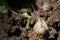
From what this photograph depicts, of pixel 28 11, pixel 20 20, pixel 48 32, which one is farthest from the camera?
pixel 28 11

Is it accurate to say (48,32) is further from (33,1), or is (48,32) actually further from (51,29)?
(33,1)

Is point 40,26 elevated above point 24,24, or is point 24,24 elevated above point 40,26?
point 24,24

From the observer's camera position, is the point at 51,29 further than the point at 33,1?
No

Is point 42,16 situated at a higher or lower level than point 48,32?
higher

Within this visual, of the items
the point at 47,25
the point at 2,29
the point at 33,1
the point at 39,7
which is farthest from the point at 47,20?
the point at 2,29
